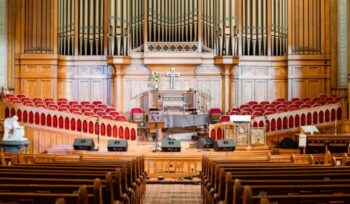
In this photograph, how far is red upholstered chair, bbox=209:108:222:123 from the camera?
17.5 meters

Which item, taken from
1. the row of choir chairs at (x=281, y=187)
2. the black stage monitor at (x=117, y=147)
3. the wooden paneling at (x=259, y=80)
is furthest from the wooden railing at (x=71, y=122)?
the row of choir chairs at (x=281, y=187)

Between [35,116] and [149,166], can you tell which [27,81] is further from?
[149,166]

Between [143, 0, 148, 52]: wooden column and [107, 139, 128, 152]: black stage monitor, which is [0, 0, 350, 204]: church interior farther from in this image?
[107, 139, 128, 152]: black stage monitor

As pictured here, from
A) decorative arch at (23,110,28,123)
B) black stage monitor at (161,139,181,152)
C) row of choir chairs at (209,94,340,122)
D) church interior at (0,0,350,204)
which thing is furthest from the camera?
church interior at (0,0,350,204)

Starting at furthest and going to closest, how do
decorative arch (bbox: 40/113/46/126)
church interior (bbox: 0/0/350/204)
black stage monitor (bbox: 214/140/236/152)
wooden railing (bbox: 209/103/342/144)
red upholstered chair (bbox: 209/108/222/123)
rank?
church interior (bbox: 0/0/350/204) → red upholstered chair (bbox: 209/108/222/123) → wooden railing (bbox: 209/103/342/144) → decorative arch (bbox: 40/113/46/126) → black stage monitor (bbox: 214/140/236/152)

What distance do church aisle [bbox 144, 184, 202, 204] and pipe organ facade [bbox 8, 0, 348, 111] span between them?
9.22m

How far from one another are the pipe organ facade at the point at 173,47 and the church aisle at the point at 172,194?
9221 millimetres

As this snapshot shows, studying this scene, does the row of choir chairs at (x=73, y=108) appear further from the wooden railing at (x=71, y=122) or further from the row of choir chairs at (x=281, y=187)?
the row of choir chairs at (x=281, y=187)

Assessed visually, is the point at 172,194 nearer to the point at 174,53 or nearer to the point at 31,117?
the point at 31,117

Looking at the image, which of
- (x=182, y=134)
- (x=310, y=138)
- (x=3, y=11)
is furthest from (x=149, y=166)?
(x=3, y=11)

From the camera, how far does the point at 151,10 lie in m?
19.8

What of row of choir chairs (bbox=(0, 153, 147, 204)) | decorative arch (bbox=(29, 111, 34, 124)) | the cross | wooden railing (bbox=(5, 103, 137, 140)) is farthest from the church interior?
row of choir chairs (bbox=(0, 153, 147, 204))

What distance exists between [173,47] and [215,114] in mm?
3198

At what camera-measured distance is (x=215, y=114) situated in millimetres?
17797
